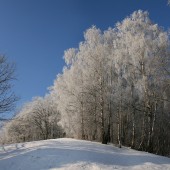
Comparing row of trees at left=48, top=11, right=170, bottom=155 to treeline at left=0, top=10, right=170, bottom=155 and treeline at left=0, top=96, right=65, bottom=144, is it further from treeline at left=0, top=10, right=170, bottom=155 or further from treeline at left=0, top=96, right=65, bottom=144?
treeline at left=0, top=96, right=65, bottom=144

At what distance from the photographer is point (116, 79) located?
34750mm

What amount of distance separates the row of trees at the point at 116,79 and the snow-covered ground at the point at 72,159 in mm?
6343

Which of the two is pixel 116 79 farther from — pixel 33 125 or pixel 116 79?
pixel 33 125

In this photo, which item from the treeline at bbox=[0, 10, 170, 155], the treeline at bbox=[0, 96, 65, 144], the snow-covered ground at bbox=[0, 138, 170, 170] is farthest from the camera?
the treeline at bbox=[0, 96, 65, 144]

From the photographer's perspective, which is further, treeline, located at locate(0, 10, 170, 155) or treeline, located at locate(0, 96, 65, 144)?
treeline, located at locate(0, 96, 65, 144)

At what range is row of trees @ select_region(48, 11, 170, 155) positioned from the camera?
31391 millimetres

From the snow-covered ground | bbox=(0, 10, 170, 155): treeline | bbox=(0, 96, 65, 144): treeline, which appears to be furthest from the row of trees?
bbox=(0, 96, 65, 144): treeline

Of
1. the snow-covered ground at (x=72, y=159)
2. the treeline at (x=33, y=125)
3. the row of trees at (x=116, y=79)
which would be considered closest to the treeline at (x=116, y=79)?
the row of trees at (x=116, y=79)

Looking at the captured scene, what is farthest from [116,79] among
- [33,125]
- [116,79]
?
[33,125]

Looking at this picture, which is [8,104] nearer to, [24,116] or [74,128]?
[74,128]

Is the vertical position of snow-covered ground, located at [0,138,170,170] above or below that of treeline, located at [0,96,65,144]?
below

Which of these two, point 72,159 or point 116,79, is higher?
point 116,79

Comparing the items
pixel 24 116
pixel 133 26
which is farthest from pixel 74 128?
pixel 24 116

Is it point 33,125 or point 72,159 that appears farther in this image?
point 33,125
